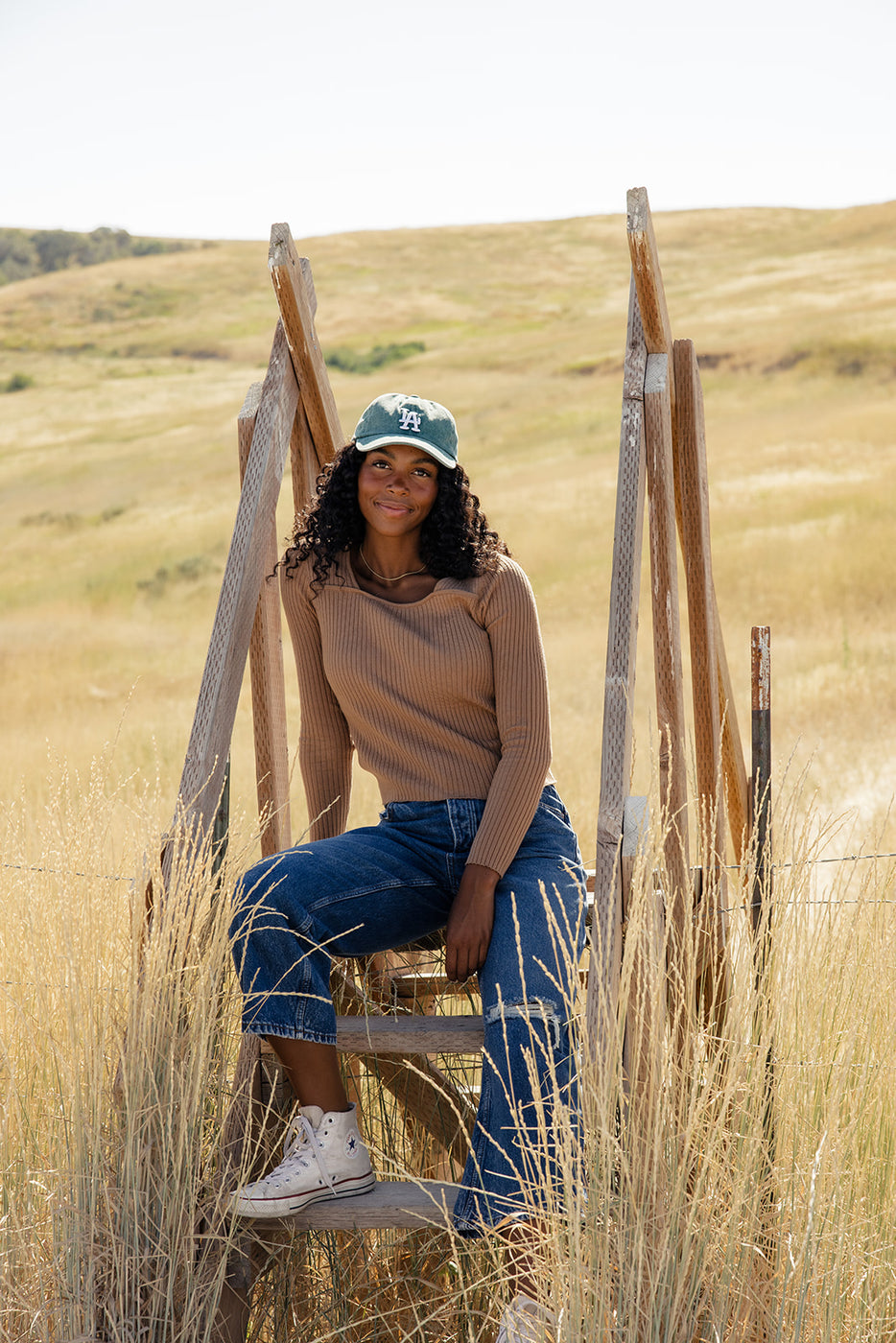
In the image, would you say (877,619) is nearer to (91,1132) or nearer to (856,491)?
(856,491)

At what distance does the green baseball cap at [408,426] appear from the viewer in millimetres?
3047

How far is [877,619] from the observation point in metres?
14.1

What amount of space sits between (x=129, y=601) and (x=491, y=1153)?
19756mm

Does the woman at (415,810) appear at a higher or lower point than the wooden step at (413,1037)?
higher

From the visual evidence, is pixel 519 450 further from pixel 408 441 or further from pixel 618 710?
pixel 618 710

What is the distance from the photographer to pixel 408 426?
3051 mm

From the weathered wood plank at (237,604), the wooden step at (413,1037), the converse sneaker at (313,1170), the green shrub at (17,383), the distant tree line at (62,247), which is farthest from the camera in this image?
the distant tree line at (62,247)

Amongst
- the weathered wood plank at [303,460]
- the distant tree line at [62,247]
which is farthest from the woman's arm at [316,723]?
the distant tree line at [62,247]

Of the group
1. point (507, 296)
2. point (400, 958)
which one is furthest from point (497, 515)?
point (507, 296)

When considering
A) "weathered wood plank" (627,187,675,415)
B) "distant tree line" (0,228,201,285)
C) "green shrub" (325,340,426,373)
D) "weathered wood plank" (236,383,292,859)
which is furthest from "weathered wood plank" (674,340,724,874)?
"distant tree line" (0,228,201,285)

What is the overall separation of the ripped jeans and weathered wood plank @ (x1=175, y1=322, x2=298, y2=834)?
0.30 m

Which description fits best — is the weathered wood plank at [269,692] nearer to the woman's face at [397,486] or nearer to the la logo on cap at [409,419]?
the woman's face at [397,486]

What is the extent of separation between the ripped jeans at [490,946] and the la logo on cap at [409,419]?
0.91 metres

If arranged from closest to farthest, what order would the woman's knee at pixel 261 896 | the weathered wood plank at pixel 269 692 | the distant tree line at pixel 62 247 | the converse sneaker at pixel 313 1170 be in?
the converse sneaker at pixel 313 1170 → the woman's knee at pixel 261 896 → the weathered wood plank at pixel 269 692 → the distant tree line at pixel 62 247
